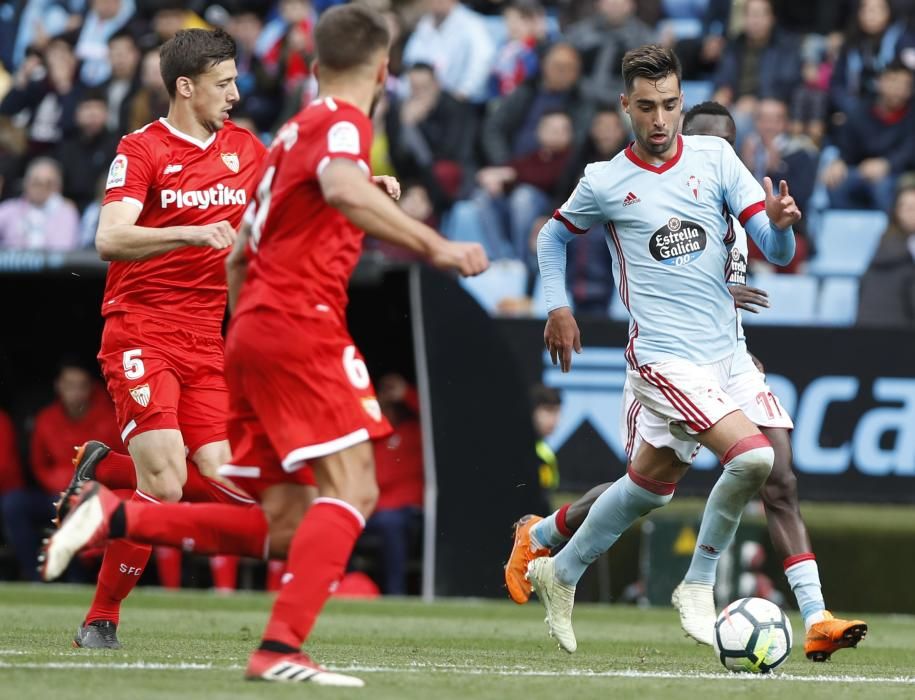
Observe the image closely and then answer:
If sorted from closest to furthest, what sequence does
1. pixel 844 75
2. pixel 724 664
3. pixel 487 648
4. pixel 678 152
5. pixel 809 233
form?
pixel 724 664
pixel 678 152
pixel 487 648
pixel 809 233
pixel 844 75

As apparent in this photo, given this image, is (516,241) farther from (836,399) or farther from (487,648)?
(487,648)

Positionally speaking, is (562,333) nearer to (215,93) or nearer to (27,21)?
(215,93)

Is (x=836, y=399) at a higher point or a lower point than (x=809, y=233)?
lower

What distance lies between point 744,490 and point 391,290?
254 inches

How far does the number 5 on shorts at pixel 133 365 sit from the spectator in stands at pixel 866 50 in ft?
33.0

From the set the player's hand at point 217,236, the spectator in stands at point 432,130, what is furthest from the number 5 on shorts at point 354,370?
the spectator in stands at point 432,130

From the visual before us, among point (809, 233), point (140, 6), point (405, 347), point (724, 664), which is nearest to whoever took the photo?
point (724, 664)

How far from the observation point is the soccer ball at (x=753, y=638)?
23.0 feet

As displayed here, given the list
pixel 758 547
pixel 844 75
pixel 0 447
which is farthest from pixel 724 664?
pixel 844 75

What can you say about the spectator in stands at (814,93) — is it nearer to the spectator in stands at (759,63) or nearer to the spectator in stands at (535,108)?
the spectator in stands at (759,63)

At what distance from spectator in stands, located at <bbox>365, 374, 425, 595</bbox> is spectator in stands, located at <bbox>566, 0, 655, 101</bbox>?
429cm

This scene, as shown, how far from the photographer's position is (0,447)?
14.1 m

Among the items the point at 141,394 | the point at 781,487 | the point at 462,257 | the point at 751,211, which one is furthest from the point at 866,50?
the point at 462,257

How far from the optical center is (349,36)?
571 cm
